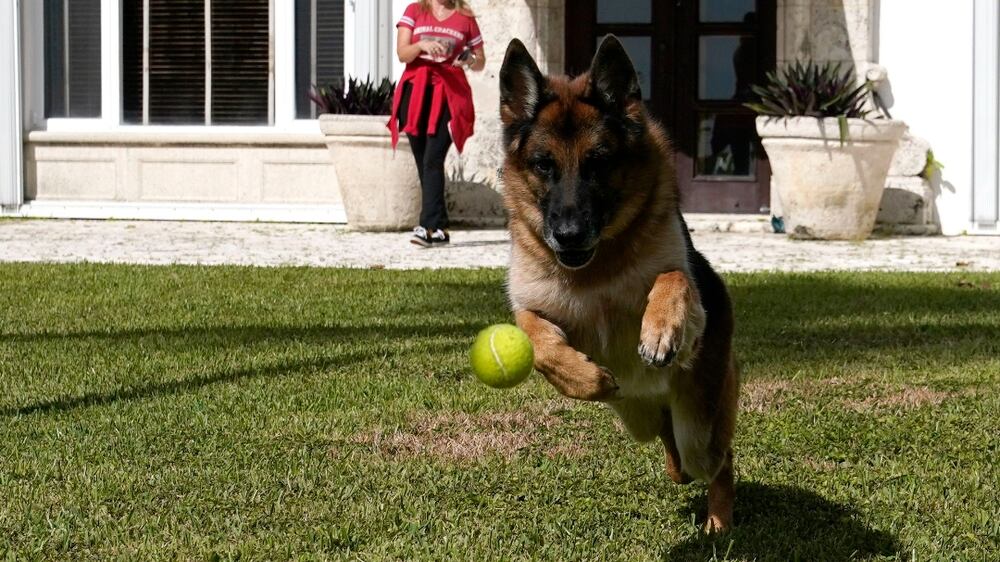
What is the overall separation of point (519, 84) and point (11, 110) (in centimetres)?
1270

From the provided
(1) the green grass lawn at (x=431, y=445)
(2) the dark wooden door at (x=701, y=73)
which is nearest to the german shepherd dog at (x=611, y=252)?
(1) the green grass lawn at (x=431, y=445)

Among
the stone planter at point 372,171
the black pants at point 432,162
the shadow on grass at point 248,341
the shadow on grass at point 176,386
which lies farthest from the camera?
the stone planter at point 372,171

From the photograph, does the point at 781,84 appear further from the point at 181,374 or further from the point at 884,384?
the point at 181,374

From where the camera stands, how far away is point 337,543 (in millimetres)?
4062

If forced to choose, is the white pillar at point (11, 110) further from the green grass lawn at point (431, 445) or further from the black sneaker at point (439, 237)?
the green grass lawn at point (431, 445)

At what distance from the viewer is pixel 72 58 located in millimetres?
16375

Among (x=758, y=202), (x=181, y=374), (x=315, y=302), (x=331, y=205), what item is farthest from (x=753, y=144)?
(x=181, y=374)

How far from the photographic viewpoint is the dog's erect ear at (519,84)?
4441mm

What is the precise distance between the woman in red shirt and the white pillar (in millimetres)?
5556

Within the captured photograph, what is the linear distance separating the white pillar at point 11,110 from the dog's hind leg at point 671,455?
503 inches

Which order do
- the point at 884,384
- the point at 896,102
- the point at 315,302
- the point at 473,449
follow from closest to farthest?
the point at 473,449 < the point at 884,384 < the point at 315,302 < the point at 896,102

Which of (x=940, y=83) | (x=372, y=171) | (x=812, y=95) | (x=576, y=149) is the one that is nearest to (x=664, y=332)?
(x=576, y=149)

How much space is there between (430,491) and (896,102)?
1090cm

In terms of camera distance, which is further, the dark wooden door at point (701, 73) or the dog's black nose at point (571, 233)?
the dark wooden door at point (701, 73)
